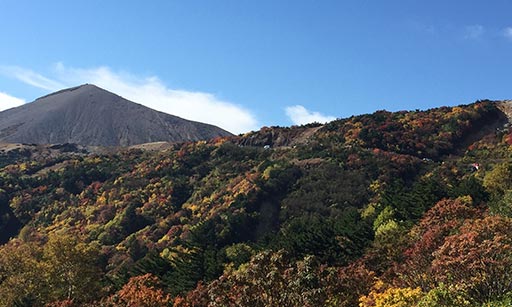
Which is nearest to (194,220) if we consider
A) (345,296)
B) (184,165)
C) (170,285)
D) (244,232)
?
(244,232)

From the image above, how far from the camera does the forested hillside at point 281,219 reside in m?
27.8

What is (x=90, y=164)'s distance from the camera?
154500 mm

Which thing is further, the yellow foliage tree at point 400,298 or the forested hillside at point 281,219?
the forested hillside at point 281,219

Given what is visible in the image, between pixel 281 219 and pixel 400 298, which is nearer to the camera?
pixel 400 298

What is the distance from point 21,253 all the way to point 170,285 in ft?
59.3

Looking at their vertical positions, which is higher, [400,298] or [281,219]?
[281,219]

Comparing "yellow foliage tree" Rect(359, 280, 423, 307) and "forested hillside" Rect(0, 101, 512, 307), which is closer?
"yellow foliage tree" Rect(359, 280, 423, 307)

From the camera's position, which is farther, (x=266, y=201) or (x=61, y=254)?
(x=266, y=201)

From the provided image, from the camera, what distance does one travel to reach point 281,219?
102 metres

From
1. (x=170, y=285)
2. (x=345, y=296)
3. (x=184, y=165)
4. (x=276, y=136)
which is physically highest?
(x=276, y=136)

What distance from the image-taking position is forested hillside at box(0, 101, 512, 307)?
2780 cm

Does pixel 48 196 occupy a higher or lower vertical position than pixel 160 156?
lower

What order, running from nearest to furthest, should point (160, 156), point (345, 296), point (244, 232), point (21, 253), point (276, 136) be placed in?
point (345, 296)
point (21, 253)
point (244, 232)
point (160, 156)
point (276, 136)

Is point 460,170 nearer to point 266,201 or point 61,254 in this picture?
point 266,201
